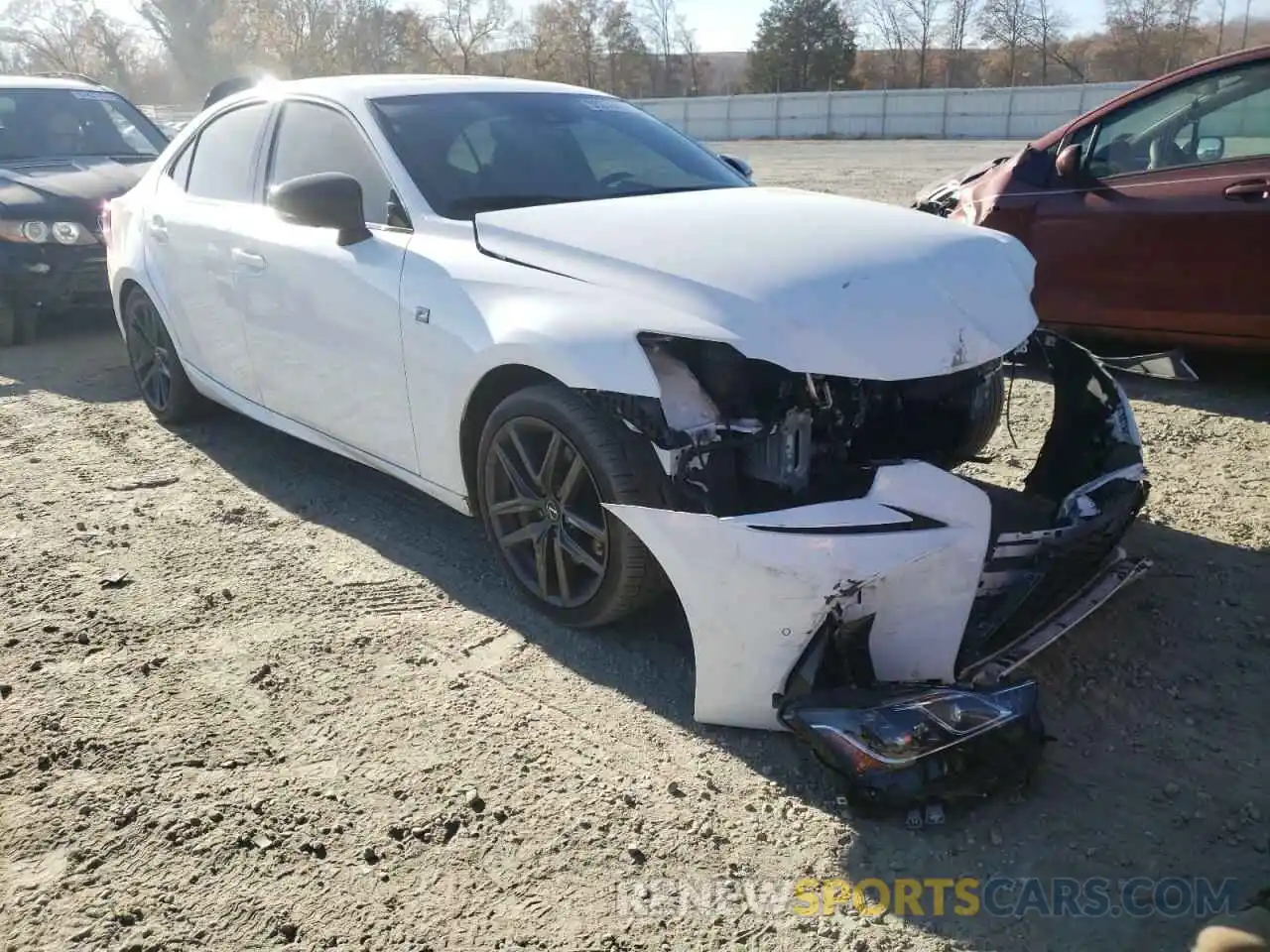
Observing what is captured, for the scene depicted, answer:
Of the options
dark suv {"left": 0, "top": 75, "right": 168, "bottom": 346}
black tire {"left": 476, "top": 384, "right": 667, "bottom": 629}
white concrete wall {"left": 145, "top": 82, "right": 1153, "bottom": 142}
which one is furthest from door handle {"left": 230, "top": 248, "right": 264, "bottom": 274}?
white concrete wall {"left": 145, "top": 82, "right": 1153, "bottom": 142}

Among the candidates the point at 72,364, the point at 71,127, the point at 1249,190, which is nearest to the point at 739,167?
the point at 1249,190

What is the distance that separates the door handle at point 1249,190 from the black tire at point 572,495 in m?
3.98

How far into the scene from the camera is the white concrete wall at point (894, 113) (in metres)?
32.2

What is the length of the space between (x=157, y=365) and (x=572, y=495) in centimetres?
343

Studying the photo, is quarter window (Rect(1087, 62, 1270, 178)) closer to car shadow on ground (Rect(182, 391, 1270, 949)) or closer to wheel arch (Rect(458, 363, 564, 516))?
car shadow on ground (Rect(182, 391, 1270, 949))

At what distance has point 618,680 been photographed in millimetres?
3160

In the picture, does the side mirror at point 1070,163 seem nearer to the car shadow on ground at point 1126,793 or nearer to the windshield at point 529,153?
the windshield at point 529,153

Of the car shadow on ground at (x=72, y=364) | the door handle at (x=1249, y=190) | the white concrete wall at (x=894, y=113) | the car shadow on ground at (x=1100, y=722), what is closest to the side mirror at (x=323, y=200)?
the car shadow on ground at (x=1100, y=722)

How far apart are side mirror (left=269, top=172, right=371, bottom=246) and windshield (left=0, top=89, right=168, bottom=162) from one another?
235 inches

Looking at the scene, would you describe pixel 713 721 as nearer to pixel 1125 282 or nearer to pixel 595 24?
pixel 1125 282

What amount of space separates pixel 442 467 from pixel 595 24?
66.2m

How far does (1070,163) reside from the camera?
233 inches

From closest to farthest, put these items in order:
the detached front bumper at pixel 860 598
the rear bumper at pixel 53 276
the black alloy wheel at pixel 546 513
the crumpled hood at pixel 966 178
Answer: the detached front bumper at pixel 860 598 < the black alloy wheel at pixel 546 513 < the crumpled hood at pixel 966 178 < the rear bumper at pixel 53 276

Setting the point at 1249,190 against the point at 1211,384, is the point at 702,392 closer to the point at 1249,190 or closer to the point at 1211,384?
the point at 1249,190
